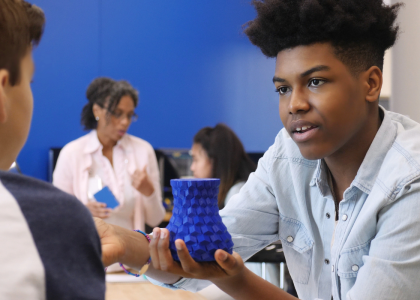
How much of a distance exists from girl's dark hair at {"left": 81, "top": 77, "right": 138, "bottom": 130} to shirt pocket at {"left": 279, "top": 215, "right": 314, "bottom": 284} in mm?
1837

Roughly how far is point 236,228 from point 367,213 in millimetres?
382

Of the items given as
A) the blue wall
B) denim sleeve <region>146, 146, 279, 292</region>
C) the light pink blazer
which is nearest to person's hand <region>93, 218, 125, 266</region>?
denim sleeve <region>146, 146, 279, 292</region>

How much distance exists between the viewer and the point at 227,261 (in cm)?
98

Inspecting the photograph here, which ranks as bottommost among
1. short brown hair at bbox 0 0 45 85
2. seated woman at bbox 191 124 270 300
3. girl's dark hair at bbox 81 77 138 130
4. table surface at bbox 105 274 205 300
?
table surface at bbox 105 274 205 300

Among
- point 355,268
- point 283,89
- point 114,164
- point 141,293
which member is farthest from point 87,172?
point 355,268

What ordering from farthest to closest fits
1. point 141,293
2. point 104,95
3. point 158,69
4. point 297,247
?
point 158,69 < point 104,95 < point 141,293 < point 297,247

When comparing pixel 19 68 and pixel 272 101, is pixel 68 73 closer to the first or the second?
pixel 272 101

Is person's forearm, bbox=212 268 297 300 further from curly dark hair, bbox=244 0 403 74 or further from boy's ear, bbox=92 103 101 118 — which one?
boy's ear, bbox=92 103 101 118

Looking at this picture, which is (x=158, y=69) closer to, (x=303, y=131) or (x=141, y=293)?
(x=141, y=293)

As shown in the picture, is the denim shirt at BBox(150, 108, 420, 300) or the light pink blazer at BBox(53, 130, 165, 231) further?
the light pink blazer at BBox(53, 130, 165, 231)

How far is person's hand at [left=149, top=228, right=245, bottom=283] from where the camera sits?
0.96 metres

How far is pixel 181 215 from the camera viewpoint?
1003 millimetres

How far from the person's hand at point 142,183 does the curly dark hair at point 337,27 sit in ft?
5.33

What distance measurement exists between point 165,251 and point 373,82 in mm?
654
